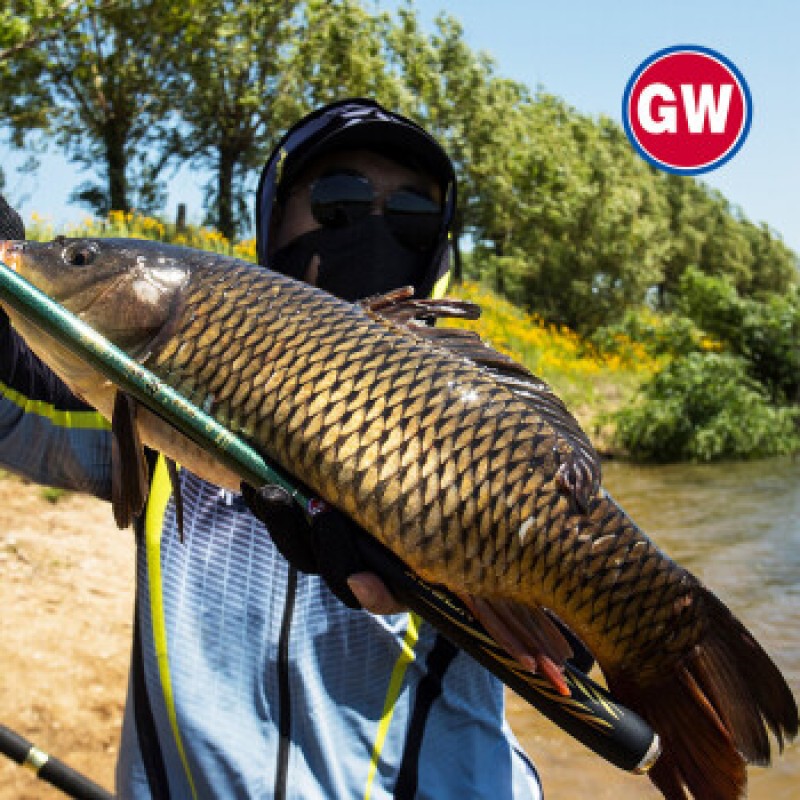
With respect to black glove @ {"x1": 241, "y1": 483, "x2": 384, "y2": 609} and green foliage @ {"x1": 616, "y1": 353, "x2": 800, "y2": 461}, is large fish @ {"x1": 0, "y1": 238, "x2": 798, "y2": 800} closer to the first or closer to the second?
black glove @ {"x1": 241, "y1": 483, "x2": 384, "y2": 609}

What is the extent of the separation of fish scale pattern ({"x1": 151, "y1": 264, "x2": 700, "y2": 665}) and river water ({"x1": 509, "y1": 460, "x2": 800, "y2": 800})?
3365 mm

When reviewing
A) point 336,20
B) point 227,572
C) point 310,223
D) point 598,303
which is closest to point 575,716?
point 227,572

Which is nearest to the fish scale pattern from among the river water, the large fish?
the large fish

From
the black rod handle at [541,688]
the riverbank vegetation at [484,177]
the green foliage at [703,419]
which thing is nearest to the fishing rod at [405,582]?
the black rod handle at [541,688]

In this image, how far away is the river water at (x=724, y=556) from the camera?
4660 mm

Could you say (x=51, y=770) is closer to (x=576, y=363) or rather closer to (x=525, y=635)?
(x=525, y=635)

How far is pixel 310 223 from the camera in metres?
2.26

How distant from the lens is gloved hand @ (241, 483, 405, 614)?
1.44 metres

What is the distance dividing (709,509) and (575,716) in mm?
10079

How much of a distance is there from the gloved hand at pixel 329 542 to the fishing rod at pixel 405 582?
0.08 feet

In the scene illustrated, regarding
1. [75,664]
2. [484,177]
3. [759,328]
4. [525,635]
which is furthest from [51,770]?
[484,177]

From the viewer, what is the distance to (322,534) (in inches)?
56.9

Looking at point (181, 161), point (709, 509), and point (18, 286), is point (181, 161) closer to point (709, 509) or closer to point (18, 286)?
point (709, 509)

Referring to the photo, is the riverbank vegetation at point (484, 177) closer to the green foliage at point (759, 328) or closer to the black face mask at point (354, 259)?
the green foliage at point (759, 328)
